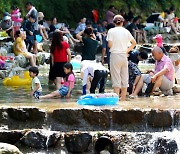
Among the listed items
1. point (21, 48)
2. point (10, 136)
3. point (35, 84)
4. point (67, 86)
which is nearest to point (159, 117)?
point (10, 136)

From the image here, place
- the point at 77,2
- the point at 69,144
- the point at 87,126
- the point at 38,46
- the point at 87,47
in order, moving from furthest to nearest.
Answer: the point at 77,2, the point at 38,46, the point at 87,47, the point at 87,126, the point at 69,144

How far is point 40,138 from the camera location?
35.1ft

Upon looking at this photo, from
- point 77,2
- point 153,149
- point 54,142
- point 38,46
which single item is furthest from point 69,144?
point 77,2

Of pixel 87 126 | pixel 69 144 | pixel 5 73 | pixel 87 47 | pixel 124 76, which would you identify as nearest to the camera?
pixel 69 144

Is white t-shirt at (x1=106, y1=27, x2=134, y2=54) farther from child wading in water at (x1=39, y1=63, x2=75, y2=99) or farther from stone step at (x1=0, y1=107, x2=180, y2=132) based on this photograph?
stone step at (x1=0, y1=107, x2=180, y2=132)

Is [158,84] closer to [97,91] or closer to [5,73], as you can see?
[97,91]

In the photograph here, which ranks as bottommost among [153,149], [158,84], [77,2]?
[153,149]

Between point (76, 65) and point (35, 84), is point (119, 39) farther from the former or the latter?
point (76, 65)

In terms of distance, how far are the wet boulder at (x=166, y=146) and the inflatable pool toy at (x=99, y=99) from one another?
164cm

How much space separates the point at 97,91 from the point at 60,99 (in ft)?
4.44

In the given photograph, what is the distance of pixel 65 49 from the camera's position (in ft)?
46.9

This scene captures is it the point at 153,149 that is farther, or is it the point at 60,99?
the point at 60,99

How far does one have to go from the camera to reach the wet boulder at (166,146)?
10562 mm

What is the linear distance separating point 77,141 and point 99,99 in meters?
1.59
